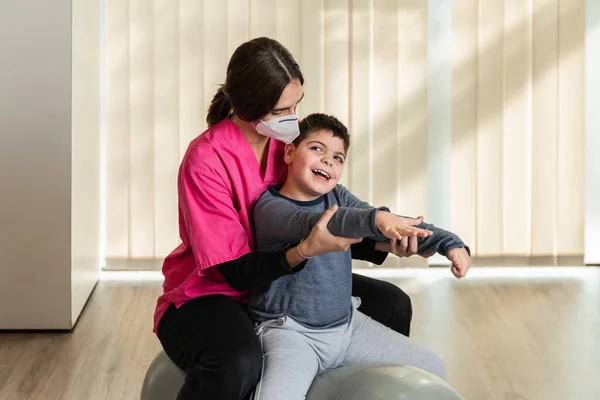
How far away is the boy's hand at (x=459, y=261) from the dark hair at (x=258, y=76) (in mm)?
496

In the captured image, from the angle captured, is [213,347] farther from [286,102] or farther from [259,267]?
[286,102]

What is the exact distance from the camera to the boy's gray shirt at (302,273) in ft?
6.64

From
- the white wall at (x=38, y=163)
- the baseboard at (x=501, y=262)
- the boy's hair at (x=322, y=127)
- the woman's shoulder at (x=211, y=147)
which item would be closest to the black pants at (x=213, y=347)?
the woman's shoulder at (x=211, y=147)

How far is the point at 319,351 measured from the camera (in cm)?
203

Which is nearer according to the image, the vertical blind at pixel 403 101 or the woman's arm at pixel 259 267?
the woman's arm at pixel 259 267

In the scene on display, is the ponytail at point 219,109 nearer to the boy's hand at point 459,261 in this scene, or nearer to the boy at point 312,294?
the boy at point 312,294

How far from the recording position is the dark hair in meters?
2.09

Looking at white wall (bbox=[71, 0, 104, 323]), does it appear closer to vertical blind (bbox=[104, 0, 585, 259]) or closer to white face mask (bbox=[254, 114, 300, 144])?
vertical blind (bbox=[104, 0, 585, 259])

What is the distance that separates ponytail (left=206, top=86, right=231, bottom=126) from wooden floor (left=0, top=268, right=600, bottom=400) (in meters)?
0.95

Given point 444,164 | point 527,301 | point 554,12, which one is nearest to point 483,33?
point 554,12

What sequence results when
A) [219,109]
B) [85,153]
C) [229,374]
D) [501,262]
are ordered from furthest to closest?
[501,262]
[85,153]
[219,109]
[229,374]

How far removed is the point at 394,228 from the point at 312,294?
0.33 meters

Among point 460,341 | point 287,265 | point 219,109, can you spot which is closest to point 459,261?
point 287,265

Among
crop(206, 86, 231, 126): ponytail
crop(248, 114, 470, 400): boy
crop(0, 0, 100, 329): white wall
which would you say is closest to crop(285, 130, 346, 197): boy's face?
crop(248, 114, 470, 400): boy
